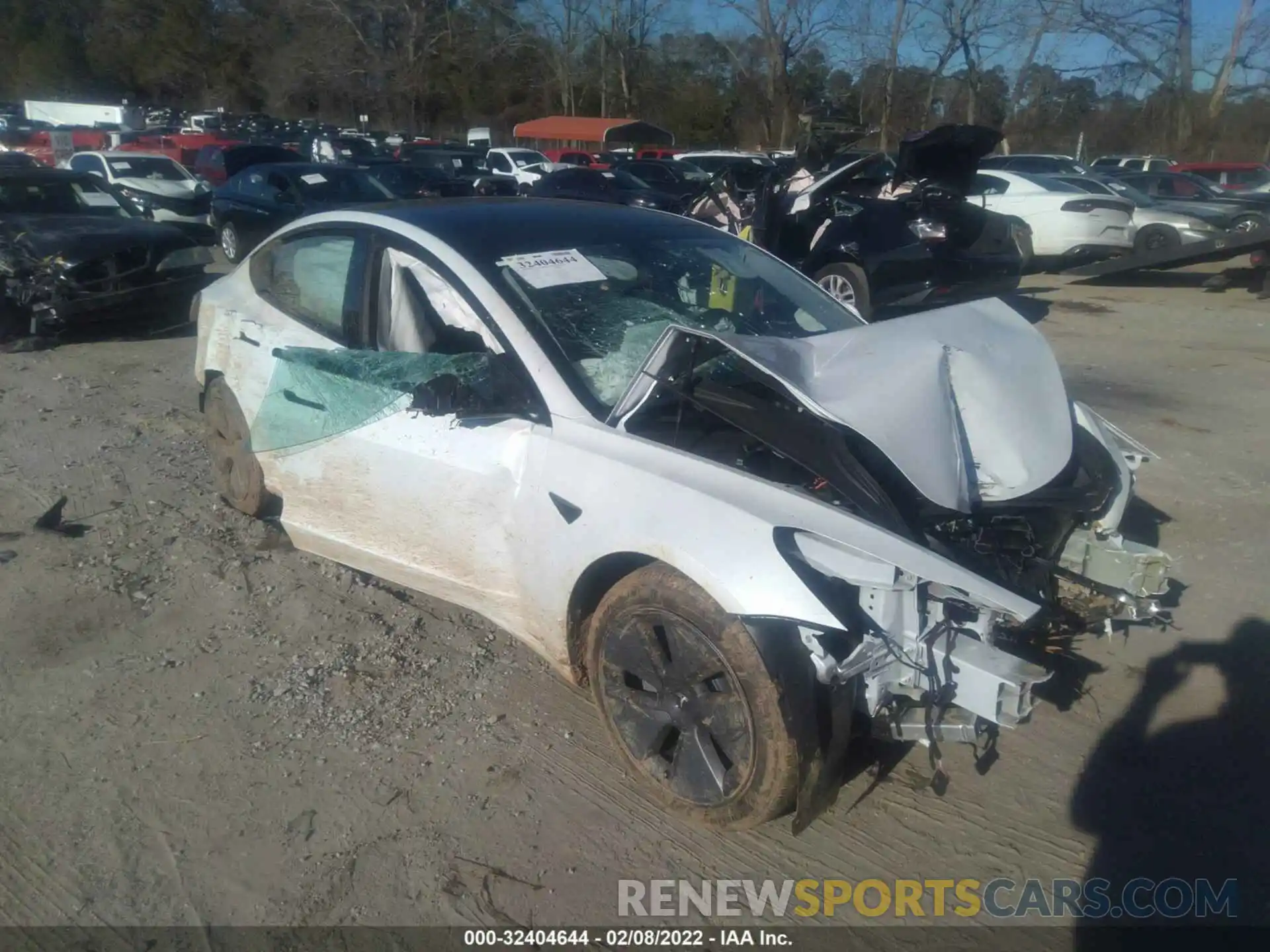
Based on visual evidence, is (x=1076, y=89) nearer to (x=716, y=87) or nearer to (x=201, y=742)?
(x=716, y=87)

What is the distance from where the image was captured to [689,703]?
115 inches

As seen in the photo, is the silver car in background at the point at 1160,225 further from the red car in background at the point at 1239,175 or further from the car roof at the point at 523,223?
the car roof at the point at 523,223

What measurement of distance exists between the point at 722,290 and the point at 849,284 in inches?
238

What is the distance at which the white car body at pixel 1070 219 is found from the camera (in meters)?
14.5

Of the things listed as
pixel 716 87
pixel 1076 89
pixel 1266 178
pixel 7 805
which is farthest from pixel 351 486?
pixel 716 87

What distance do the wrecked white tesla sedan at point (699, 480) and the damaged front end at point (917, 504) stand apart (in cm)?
1

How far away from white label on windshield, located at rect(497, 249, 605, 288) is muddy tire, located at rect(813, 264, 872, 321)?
6133mm

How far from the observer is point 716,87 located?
53844 mm

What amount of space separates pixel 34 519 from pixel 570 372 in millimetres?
3473

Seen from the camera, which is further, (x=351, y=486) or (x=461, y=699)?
(x=351, y=486)

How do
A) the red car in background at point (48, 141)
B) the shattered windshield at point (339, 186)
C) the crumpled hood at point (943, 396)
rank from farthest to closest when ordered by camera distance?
the red car in background at point (48, 141) → the shattered windshield at point (339, 186) → the crumpled hood at point (943, 396)

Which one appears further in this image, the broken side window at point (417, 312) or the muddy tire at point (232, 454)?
the muddy tire at point (232, 454)

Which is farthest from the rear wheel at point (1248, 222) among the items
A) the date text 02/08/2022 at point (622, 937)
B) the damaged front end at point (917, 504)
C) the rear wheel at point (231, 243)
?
the rear wheel at point (231, 243)

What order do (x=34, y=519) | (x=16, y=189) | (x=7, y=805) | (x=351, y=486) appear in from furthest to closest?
(x=16, y=189) < (x=34, y=519) < (x=351, y=486) < (x=7, y=805)
